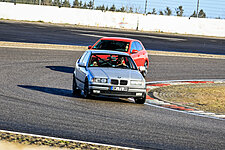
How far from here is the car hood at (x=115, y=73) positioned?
12703 millimetres

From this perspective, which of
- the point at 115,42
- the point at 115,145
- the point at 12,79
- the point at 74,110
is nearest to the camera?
the point at 115,145

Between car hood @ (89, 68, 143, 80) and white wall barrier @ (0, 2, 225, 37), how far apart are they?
124 feet

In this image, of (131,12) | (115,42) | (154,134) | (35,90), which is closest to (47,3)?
(131,12)

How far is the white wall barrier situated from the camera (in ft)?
168

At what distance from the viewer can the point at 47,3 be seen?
170ft

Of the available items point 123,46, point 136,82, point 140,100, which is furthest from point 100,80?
point 123,46

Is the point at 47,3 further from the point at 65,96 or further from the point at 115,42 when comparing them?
the point at 65,96

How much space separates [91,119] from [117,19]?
42.4m

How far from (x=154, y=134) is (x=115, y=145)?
4.62 feet

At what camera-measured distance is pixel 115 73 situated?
13.0 metres

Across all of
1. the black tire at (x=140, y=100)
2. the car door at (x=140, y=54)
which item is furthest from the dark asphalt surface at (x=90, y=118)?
the car door at (x=140, y=54)

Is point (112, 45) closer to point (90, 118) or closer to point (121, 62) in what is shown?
point (121, 62)

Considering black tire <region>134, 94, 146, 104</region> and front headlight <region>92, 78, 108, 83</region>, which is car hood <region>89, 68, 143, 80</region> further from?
black tire <region>134, 94, 146, 104</region>

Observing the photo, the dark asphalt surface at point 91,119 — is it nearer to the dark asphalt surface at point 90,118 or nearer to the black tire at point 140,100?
the dark asphalt surface at point 90,118
